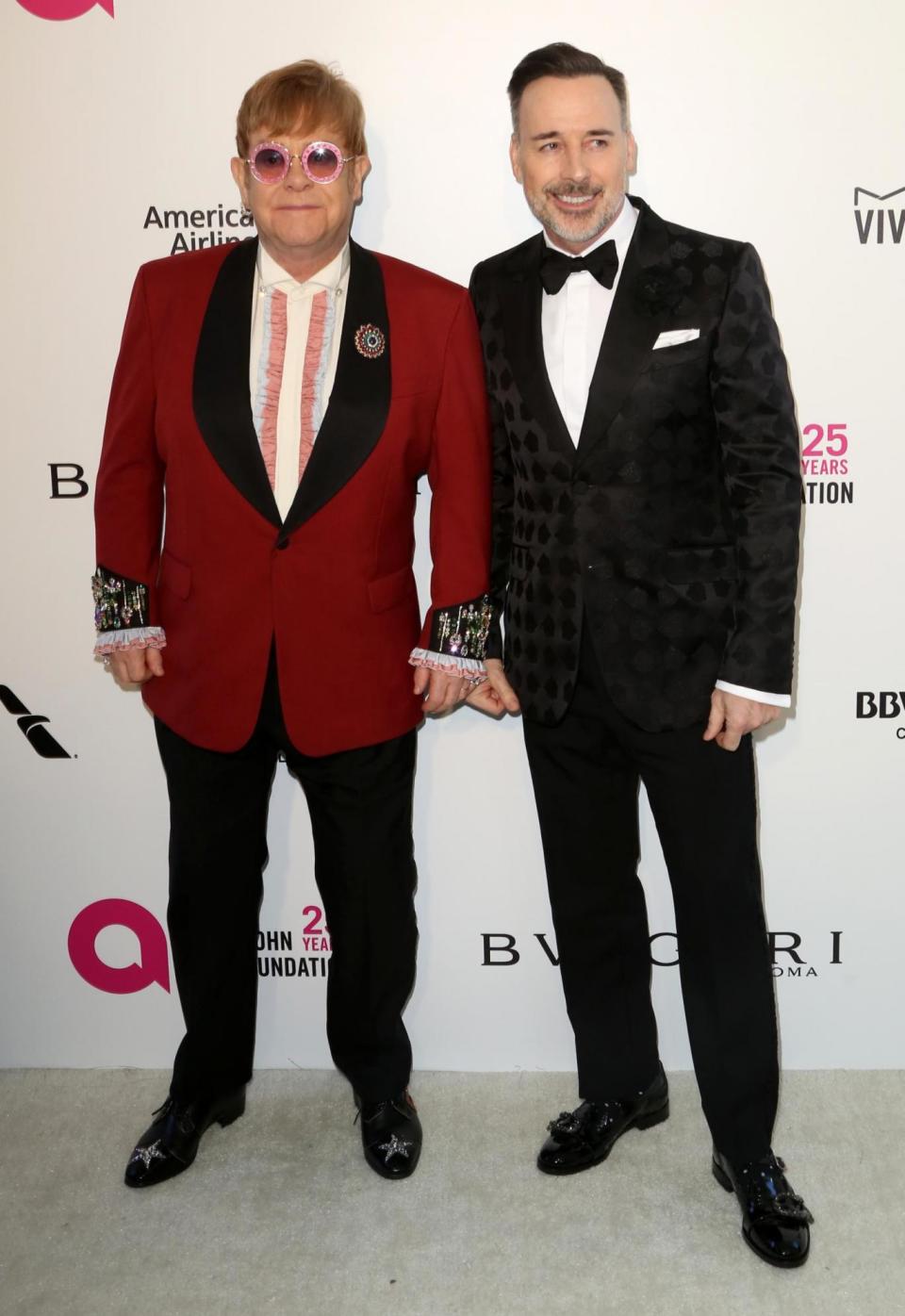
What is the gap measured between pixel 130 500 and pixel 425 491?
→ 60 cm

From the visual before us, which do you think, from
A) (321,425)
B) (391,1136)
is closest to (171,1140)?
(391,1136)

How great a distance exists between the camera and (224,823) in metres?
2.33

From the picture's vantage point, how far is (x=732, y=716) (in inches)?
80.4

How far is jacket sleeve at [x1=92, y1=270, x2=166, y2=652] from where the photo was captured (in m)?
2.19

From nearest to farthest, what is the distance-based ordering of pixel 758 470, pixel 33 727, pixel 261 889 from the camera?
pixel 758 470 < pixel 261 889 < pixel 33 727

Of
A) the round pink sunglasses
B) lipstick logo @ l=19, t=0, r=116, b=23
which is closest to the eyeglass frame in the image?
the round pink sunglasses

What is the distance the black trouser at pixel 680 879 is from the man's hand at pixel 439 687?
155 mm

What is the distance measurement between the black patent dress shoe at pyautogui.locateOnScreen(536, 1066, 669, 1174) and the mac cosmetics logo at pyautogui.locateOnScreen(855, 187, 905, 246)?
1684 mm

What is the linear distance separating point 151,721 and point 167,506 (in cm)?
60

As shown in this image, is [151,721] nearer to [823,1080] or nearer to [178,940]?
[178,940]

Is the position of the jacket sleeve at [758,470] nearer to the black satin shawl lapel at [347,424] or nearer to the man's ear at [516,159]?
the man's ear at [516,159]

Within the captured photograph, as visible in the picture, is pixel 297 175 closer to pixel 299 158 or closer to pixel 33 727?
pixel 299 158

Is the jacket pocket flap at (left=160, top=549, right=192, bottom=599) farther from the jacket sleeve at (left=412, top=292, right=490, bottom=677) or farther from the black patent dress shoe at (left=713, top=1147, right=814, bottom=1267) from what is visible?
the black patent dress shoe at (left=713, top=1147, right=814, bottom=1267)

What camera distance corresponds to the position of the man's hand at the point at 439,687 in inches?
87.4
